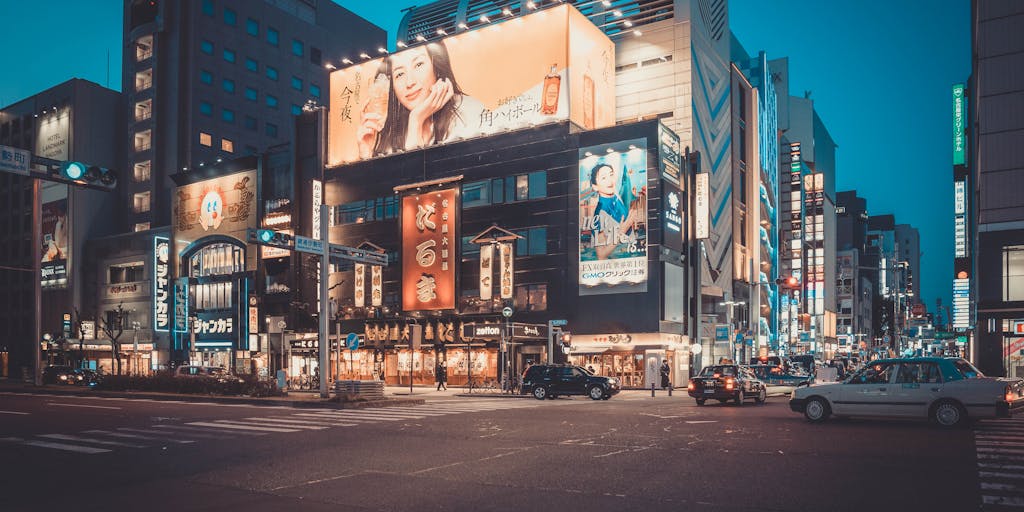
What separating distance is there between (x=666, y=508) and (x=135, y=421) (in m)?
18.6

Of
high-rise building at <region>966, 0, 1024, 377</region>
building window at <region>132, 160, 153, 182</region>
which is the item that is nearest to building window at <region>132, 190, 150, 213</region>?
building window at <region>132, 160, 153, 182</region>

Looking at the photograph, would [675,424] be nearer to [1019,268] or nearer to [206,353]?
[1019,268]

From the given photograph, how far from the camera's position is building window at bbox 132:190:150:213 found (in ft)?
273

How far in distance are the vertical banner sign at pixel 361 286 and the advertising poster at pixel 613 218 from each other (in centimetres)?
1815

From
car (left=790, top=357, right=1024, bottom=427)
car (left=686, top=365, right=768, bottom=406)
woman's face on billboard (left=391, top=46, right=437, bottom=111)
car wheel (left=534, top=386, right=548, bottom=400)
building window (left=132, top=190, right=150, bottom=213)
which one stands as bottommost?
car wheel (left=534, top=386, right=548, bottom=400)

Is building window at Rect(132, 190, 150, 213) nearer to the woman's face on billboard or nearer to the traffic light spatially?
the woman's face on billboard

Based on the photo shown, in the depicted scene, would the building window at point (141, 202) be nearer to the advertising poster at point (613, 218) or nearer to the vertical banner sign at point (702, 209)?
the advertising poster at point (613, 218)

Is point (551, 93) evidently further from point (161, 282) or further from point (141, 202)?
point (141, 202)

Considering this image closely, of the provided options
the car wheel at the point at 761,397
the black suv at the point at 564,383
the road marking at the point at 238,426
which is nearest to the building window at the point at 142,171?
the black suv at the point at 564,383

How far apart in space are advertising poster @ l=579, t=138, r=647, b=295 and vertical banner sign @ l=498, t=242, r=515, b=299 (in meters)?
5.01

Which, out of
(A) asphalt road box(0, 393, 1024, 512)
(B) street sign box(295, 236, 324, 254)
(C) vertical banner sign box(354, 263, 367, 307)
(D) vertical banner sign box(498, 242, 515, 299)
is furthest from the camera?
(C) vertical banner sign box(354, 263, 367, 307)

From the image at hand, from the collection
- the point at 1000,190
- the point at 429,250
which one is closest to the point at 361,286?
the point at 429,250

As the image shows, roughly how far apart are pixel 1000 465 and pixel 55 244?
88796 mm

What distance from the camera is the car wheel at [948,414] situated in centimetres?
1931
